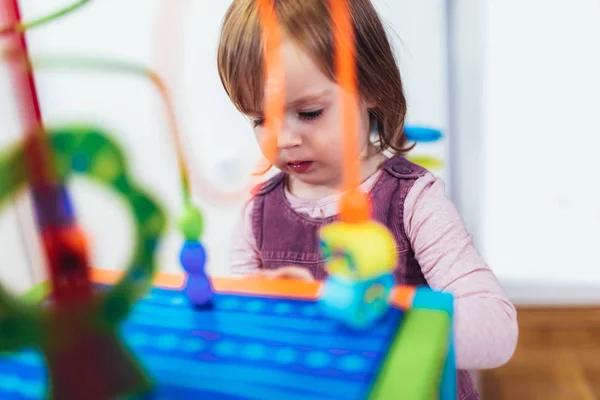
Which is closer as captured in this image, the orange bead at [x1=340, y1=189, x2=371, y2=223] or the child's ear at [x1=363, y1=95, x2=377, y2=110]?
the orange bead at [x1=340, y1=189, x2=371, y2=223]

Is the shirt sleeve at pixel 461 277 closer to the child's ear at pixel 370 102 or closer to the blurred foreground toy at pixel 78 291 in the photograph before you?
the child's ear at pixel 370 102

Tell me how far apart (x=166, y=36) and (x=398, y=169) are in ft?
1.22

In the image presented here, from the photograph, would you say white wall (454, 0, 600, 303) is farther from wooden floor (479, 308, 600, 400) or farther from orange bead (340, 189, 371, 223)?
orange bead (340, 189, 371, 223)

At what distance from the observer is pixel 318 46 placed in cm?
62

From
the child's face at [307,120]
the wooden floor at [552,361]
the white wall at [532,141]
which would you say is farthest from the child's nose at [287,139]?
the wooden floor at [552,361]

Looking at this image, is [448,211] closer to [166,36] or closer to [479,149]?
[479,149]

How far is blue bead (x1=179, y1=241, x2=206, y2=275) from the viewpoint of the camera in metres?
0.44

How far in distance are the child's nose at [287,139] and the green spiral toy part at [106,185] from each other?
1.12 feet

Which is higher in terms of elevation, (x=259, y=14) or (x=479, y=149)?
(x=259, y=14)

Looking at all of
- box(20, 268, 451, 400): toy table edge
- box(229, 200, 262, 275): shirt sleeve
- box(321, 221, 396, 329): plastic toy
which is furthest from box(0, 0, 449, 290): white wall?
box(321, 221, 396, 329): plastic toy

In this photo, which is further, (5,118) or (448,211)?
(5,118)

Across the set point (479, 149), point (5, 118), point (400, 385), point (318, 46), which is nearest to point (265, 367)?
point (400, 385)

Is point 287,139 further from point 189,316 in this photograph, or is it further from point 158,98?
point 158,98

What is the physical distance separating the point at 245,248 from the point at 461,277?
35 cm
